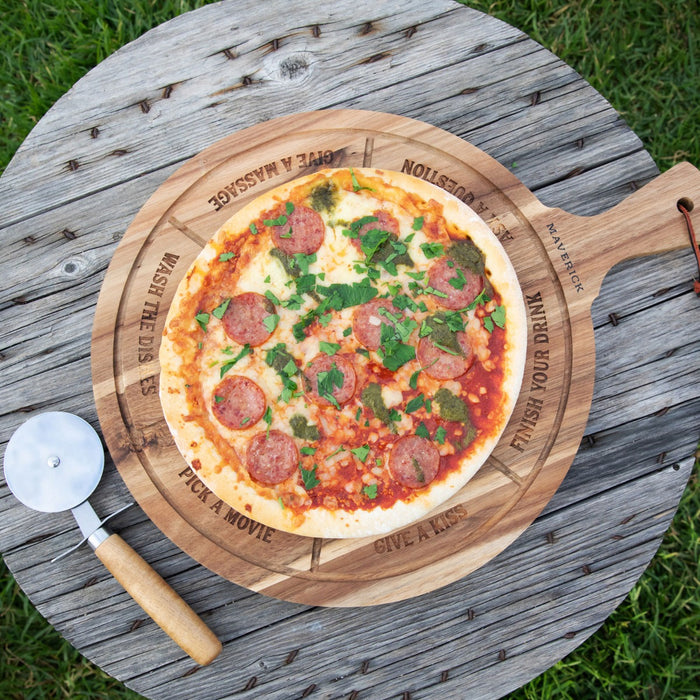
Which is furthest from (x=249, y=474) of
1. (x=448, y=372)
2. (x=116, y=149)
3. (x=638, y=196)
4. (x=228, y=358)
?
(x=638, y=196)

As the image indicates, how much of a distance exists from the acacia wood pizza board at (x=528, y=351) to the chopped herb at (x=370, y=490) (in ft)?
1.28

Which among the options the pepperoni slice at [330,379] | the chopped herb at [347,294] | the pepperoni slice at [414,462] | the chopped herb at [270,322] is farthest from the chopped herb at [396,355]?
the chopped herb at [270,322]

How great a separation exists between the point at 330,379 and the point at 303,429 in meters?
0.37

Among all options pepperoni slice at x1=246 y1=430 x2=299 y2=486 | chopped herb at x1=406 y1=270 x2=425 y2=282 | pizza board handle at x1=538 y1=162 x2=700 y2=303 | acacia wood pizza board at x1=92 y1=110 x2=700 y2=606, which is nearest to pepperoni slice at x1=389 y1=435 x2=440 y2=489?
acacia wood pizza board at x1=92 y1=110 x2=700 y2=606

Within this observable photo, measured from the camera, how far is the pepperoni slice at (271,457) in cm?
425

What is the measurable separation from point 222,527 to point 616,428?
281 centimetres

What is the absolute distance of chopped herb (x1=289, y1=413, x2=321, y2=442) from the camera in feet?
14.0

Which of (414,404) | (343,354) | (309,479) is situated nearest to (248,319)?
(343,354)

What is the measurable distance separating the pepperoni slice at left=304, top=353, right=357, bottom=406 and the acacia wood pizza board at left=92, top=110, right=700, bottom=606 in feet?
3.24

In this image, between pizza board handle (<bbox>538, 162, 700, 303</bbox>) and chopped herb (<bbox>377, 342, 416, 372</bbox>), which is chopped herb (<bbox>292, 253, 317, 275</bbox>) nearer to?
chopped herb (<bbox>377, 342, 416, 372</bbox>)

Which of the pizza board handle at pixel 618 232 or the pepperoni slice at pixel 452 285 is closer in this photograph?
the pepperoni slice at pixel 452 285

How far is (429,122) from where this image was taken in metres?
4.75

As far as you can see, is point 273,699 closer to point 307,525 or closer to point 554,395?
point 307,525

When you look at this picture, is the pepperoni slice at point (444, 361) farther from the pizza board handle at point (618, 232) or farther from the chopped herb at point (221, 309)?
the chopped herb at point (221, 309)
